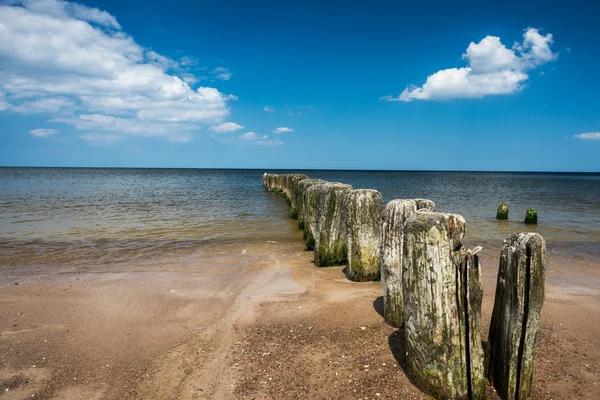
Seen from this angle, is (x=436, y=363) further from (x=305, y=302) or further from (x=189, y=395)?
(x=305, y=302)

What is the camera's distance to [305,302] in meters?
5.74

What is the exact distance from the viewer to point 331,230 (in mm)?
A: 7551

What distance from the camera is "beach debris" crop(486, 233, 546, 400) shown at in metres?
2.92

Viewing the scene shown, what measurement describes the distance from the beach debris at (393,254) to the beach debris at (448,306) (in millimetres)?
1201

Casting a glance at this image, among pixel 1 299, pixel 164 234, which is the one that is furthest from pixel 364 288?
pixel 164 234

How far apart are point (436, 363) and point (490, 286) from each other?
3947 mm

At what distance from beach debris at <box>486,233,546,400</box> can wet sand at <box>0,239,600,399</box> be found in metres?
0.28

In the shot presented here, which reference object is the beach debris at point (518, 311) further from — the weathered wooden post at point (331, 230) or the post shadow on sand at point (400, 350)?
the weathered wooden post at point (331, 230)

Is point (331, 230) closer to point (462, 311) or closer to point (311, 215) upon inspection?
point (311, 215)

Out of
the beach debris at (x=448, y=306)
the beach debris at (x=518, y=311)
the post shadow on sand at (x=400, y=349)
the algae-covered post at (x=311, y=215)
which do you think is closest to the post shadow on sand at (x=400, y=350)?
the post shadow on sand at (x=400, y=349)

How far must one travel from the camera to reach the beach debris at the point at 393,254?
14.9ft

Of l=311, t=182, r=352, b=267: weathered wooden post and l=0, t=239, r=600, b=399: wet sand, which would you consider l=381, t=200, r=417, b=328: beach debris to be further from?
l=311, t=182, r=352, b=267: weathered wooden post

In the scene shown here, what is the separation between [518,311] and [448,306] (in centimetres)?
51

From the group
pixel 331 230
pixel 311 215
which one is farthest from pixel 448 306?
pixel 311 215
